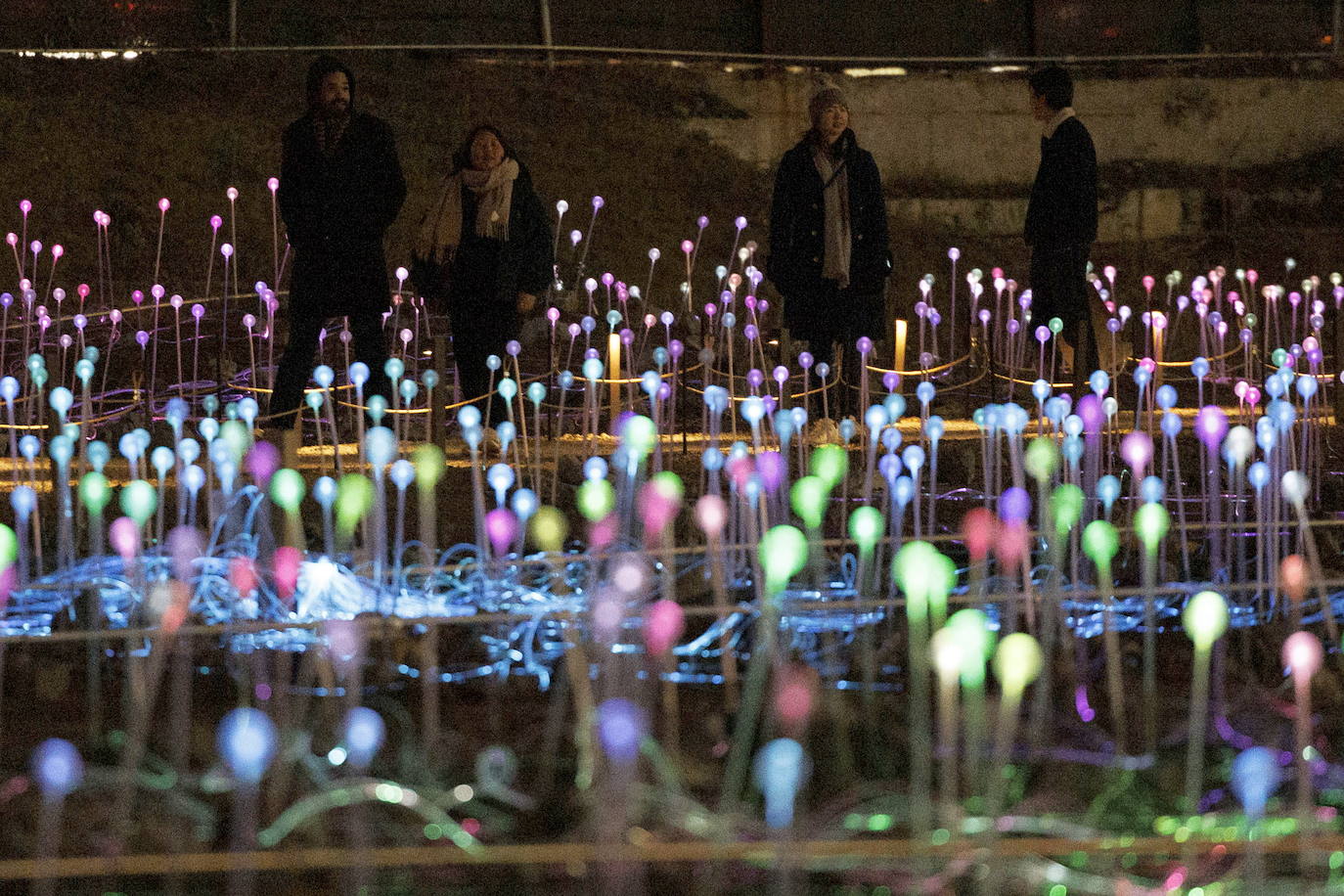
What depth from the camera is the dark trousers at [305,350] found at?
21.3ft

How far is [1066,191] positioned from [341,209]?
2.77m

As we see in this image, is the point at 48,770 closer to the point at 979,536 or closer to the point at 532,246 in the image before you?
the point at 979,536

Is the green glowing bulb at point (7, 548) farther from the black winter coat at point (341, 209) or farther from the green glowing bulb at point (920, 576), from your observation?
the green glowing bulb at point (920, 576)

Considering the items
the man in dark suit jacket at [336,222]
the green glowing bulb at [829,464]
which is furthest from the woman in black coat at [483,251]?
the green glowing bulb at [829,464]

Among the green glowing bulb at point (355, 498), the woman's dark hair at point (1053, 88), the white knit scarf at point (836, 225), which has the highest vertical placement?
the woman's dark hair at point (1053, 88)

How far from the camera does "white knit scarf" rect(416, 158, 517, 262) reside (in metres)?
6.68

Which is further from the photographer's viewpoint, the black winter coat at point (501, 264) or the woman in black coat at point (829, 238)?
the woman in black coat at point (829, 238)

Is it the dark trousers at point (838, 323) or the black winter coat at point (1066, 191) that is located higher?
the black winter coat at point (1066, 191)

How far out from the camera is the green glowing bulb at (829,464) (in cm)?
563

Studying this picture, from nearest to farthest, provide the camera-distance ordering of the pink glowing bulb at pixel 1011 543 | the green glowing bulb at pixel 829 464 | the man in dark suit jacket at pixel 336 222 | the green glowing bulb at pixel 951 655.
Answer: the green glowing bulb at pixel 951 655 < the pink glowing bulb at pixel 1011 543 < the green glowing bulb at pixel 829 464 < the man in dark suit jacket at pixel 336 222

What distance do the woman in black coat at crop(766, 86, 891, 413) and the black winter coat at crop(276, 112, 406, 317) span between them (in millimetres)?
1506

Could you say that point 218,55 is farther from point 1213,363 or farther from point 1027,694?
point 1027,694

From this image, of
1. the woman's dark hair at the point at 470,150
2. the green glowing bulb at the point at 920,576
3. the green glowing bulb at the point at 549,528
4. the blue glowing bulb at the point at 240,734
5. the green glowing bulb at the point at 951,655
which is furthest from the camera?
the woman's dark hair at the point at 470,150

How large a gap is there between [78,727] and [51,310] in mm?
7453
